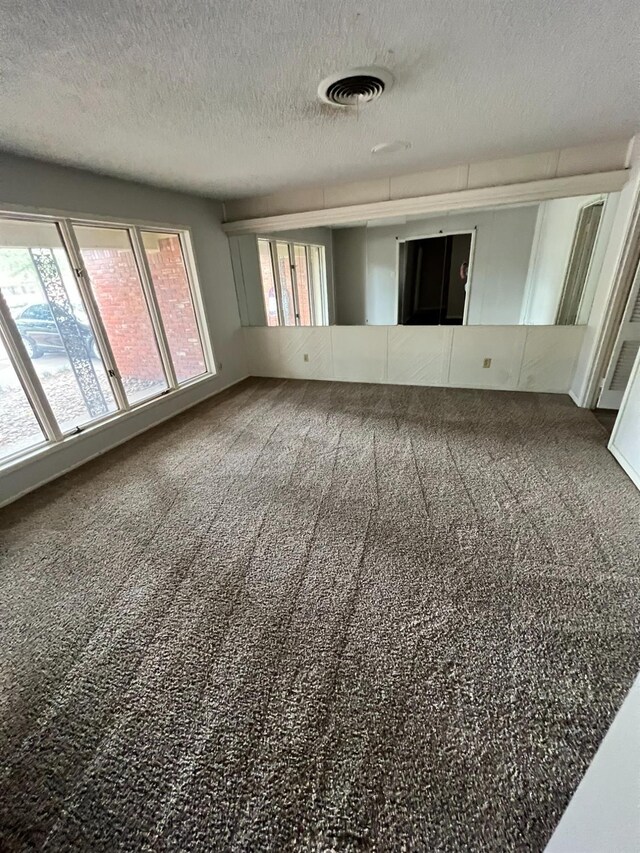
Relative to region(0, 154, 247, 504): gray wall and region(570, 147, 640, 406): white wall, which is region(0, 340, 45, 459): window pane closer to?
region(0, 154, 247, 504): gray wall

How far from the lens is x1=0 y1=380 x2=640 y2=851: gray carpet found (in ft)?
3.25

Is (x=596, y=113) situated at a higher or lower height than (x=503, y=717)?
higher

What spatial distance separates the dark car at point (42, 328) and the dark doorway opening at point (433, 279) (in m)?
3.68

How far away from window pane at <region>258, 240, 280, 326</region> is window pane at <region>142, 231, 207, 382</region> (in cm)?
112

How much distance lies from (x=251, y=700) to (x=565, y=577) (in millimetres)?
1511


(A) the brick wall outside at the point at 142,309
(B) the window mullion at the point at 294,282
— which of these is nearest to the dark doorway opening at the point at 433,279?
(B) the window mullion at the point at 294,282

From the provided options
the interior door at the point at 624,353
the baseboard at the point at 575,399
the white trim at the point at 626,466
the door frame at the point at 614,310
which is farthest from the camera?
the baseboard at the point at 575,399

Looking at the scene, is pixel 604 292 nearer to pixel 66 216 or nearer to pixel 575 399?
pixel 575 399

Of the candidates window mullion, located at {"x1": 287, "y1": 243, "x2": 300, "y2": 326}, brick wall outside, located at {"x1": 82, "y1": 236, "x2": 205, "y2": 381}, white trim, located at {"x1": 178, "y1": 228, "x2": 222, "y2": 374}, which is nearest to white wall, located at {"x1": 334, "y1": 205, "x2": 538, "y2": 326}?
window mullion, located at {"x1": 287, "y1": 243, "x2": 300, "y2": 326}

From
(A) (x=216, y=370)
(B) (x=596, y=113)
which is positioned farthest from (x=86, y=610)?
(B) (x=596, y=113)

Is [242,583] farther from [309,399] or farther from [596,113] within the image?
[596,113]

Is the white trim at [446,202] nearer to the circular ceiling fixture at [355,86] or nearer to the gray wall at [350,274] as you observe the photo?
the gray wall at [350,274]

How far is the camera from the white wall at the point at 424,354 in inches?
148

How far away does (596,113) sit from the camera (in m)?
2.17
